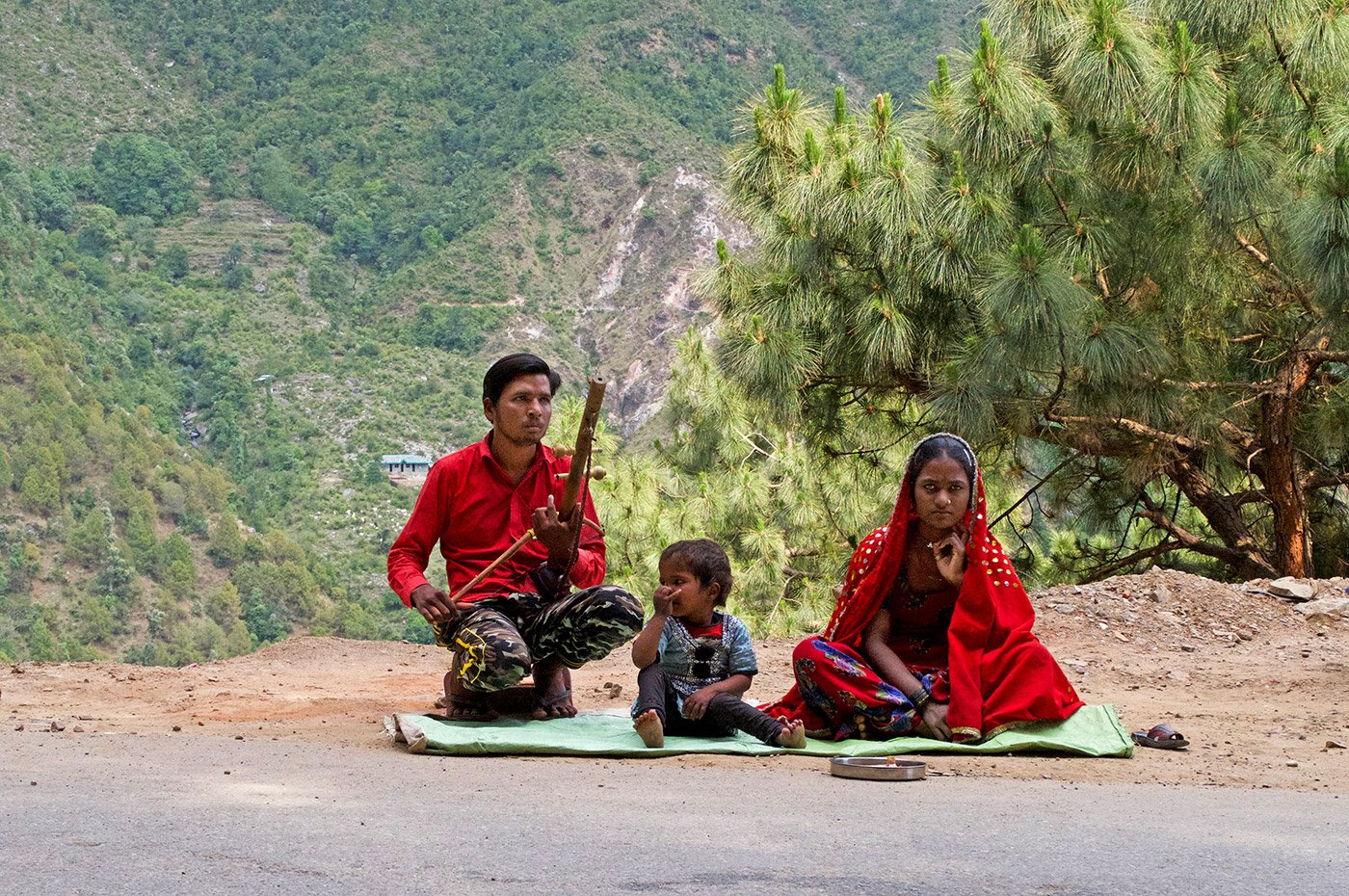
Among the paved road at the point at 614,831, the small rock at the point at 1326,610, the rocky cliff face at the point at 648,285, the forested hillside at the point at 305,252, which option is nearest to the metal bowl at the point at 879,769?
the paved road at the point at 614,831

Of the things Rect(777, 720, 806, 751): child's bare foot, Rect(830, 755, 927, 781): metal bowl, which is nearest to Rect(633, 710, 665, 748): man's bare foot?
Rect(777, 720, 806, 751): child's bare foot

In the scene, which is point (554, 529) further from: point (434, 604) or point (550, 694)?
point (550, 694)

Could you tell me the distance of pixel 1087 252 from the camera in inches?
356

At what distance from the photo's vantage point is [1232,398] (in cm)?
999

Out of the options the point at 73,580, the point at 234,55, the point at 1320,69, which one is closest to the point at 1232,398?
the point at 1320,69

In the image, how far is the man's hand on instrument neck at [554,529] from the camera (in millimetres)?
4395

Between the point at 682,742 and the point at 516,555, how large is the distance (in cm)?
83

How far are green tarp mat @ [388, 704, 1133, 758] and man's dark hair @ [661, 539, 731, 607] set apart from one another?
19.0 inches

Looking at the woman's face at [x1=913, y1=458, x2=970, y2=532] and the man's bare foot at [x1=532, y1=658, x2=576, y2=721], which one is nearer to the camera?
the woman's face at [x1=913, y1=458, x2=970, y2=532]

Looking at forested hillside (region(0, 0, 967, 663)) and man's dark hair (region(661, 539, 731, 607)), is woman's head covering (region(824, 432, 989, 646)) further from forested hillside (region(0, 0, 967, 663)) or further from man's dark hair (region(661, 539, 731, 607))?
forested hillside (region(0, 0, 967, 663))

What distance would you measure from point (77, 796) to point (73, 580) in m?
35.9

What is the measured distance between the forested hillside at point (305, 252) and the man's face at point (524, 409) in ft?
101

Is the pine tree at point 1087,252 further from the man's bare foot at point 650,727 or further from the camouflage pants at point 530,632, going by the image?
the man's bare foot at point 650,727

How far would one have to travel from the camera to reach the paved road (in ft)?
7.99
